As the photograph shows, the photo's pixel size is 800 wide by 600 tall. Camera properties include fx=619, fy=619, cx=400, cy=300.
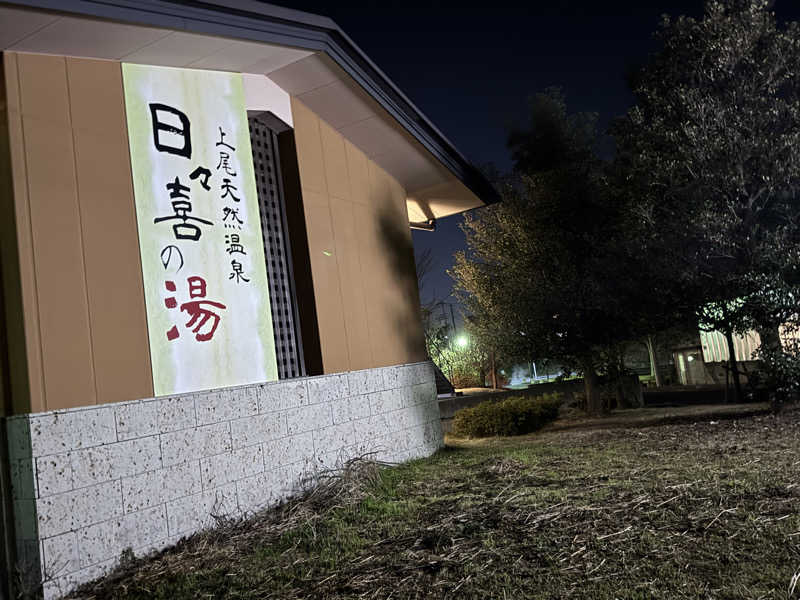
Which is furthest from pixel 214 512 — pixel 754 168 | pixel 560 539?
pixel 754 168

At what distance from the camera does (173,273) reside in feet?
18.4

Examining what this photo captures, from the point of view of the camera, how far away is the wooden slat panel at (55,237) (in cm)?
461

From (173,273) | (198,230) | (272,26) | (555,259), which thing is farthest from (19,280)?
(555,259)

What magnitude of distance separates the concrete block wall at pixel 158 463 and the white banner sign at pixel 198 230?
1.05 ft

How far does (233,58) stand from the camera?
256 inches

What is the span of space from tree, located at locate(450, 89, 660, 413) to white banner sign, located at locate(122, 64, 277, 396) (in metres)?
7.11

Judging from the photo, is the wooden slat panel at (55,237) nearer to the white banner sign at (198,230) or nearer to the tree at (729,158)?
the white banner sign at (198,230)

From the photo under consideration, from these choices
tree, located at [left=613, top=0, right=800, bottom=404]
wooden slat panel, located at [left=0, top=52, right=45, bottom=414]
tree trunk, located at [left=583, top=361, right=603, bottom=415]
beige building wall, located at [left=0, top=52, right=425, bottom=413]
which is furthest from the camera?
A: tree trunk, located at [left=583, top=361, right=603, bottom=415]

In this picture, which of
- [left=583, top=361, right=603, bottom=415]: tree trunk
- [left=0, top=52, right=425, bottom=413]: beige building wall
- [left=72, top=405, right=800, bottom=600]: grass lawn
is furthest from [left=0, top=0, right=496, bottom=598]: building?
[left=583, top=361, right=603, bottom=415]: tree trunk

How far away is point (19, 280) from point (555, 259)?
463 inches

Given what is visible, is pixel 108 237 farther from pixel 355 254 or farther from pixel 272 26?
pixel 355 254

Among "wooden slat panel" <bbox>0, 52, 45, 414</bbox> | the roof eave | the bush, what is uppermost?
the roof eave

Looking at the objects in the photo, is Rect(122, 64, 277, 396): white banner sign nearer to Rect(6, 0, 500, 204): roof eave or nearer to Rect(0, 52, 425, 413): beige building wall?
Rect(0, 52, 425, 413): beige building wall

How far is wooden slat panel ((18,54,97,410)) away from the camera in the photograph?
15.1ft
